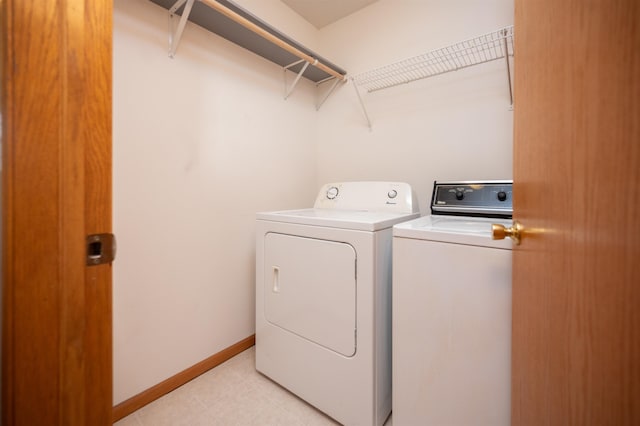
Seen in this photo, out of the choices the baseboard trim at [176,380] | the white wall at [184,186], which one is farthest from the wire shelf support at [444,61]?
the baseboard trim at [176,380]

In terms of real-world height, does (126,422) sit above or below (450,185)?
below

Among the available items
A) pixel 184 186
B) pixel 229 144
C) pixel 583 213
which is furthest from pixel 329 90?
pixel 583 213

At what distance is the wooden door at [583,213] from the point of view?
27 cm

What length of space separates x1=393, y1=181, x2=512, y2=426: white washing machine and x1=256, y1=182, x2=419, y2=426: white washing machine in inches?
4.2

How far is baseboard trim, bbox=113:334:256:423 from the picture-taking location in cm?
138

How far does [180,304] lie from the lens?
1.62 m

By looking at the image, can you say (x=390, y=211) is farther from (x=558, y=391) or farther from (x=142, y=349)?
(x=142, y=349)

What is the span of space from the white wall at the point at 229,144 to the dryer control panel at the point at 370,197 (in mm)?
301

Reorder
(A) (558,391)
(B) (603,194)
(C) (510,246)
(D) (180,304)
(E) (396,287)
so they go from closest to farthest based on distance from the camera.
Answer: (B) (603,194) → (A) (558,391) → (C) (510,246) → (E) (396,287) → (D) (180,304)

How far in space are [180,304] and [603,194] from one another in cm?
186

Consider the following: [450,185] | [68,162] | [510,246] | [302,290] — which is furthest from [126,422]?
[450,185]

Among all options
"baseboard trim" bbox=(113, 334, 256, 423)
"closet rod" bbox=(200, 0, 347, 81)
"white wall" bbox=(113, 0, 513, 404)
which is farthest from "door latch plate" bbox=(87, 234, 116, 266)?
"closet rod" bbox=(200, 0, 347, 81)

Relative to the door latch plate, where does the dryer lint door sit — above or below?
below

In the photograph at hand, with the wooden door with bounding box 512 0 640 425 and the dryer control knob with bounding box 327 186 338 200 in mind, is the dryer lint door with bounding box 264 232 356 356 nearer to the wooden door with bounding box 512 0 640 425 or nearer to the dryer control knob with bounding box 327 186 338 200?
the dryer control knob with bounding box 327 186 338 200
